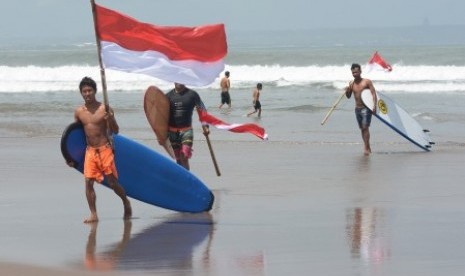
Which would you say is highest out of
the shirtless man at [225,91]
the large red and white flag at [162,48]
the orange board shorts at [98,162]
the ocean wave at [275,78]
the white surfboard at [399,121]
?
the large red and white flag at [162,48]

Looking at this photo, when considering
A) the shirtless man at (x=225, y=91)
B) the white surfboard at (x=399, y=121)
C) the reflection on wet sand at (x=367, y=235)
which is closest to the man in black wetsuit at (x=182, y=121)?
the reflection on wet sand at (x=367, y=235)

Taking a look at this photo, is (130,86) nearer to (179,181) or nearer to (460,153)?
(460,153)

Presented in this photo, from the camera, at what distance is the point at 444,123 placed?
2075 centimetres

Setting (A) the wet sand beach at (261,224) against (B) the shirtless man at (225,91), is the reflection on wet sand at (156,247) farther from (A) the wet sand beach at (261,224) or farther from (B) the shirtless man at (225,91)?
(B) the shirtless man at (225,91)

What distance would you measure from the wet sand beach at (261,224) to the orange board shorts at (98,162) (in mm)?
450

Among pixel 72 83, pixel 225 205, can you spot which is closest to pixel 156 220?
pixel 225 205

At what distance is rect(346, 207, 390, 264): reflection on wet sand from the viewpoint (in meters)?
7.08

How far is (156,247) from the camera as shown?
750 cm

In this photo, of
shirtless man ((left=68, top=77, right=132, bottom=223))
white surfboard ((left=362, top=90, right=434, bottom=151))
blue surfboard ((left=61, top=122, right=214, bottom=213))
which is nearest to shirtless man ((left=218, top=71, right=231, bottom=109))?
white surfboard ((left=362, top=90, right=434, bottom=151))

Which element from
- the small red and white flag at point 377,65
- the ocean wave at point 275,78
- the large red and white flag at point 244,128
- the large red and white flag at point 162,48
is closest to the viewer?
the large red and white flag at point 162,48

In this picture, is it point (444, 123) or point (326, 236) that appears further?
point (444, 123)

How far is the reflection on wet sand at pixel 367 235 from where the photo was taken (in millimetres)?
7078

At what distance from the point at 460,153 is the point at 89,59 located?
157ft

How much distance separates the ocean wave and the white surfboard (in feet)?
64.9
